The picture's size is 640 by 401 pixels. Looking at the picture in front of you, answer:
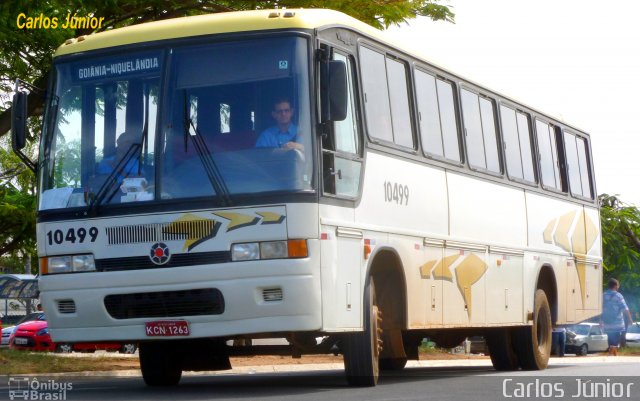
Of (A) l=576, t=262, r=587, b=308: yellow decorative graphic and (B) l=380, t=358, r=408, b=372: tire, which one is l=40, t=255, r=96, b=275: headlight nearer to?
(B) l=380, t=358, r=408, b=372: tire

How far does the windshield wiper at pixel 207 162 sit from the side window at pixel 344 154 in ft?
2.87

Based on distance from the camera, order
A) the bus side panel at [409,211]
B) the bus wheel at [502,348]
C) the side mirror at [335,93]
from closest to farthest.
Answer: the side mirror at [335,93]
the bus side panel at [409,211]
the bus wheel at [502,348]

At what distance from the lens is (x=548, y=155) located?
66.4 ft

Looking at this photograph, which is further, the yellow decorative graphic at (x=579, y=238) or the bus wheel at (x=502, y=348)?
the yellow decorative graphic at (x=579, y=238)

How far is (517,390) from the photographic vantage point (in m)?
13.0

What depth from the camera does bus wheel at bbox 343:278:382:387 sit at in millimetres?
12906

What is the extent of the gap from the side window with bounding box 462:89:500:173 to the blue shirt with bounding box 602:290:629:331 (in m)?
12.0

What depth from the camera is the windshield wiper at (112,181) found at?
1249cm

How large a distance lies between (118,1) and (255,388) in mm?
7533

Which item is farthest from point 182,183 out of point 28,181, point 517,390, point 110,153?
point 28,181

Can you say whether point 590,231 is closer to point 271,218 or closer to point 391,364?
point 391,364

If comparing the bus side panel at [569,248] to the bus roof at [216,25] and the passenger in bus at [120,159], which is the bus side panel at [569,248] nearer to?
the bus roof at [216,25]

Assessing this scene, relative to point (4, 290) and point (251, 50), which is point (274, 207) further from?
point (4, 290)

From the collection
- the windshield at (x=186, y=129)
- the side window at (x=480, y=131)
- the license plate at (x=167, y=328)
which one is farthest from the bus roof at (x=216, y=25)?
the side window at (x=480, y=131)
